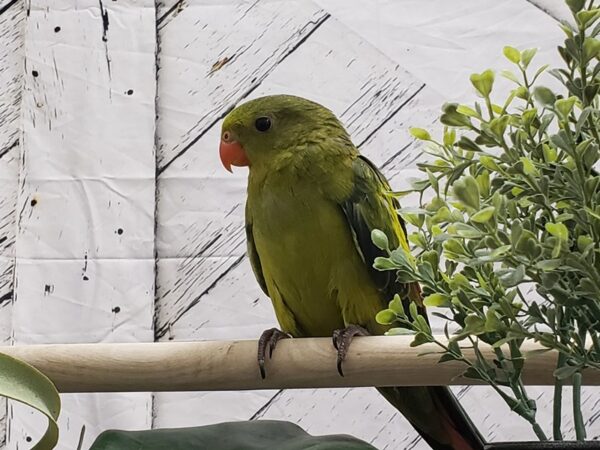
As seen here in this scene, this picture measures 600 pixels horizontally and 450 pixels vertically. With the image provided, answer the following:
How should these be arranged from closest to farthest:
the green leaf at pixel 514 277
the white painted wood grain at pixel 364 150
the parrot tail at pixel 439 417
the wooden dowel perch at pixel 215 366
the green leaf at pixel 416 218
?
the green leaf at pixel 514 277, the green leaf at pixel 416 218, the wooden dowel perch at pixel 215 366, the parrot tail at pixel 439 417, the white painted wood grain at pixel 364 150

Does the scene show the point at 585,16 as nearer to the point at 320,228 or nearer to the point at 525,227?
the point at 525,227

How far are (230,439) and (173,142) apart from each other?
1.66ft

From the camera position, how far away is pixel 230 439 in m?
0.57

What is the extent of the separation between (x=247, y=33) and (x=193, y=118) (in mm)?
138

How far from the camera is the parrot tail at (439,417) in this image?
2.32ft

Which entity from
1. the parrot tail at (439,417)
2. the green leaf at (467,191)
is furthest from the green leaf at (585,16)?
the parrot tail at (439,417)

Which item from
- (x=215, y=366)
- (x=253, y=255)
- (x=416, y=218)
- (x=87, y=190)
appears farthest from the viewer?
(x=87, y=190)

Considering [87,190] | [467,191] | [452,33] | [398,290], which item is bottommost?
[87,190]

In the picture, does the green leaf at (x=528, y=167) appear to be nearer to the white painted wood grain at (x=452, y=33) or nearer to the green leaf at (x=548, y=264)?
the green leaf at (x=548, y=264)

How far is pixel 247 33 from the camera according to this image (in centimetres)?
102

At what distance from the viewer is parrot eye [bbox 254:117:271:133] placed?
2.61ft

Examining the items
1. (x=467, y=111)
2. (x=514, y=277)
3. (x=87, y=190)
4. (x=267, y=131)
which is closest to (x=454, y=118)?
(x=467, y=111)

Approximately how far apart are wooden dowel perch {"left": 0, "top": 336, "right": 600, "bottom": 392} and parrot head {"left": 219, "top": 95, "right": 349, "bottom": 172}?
24cm

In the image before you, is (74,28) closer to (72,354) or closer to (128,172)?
(128,172)
